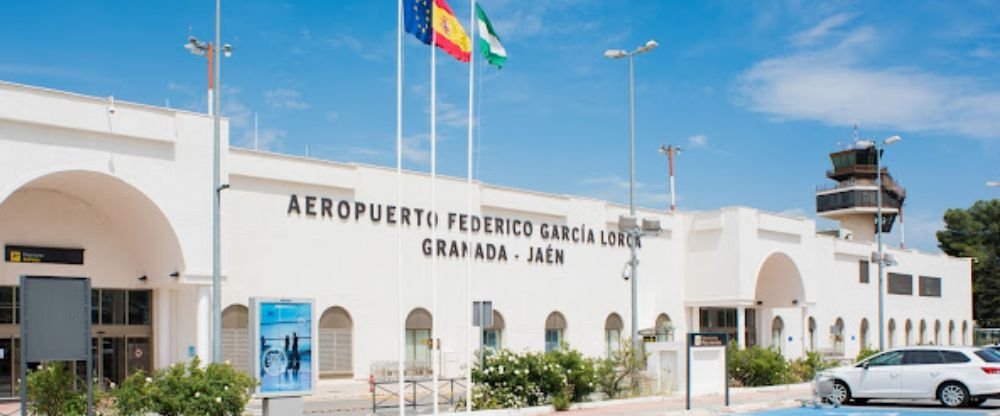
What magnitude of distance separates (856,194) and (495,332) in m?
39.4

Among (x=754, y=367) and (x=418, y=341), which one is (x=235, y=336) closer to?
(x=418, y=341)

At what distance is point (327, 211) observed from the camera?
3416cm

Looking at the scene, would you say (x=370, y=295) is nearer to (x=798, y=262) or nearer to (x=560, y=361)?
(x=560, y=361)

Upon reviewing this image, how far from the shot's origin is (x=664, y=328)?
47875 mm

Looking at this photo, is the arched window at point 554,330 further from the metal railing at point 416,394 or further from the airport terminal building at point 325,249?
the metal railing at point 416,394

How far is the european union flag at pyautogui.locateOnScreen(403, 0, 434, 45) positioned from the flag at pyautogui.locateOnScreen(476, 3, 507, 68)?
1707 millimetres

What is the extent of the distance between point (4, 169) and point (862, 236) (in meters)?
59.2

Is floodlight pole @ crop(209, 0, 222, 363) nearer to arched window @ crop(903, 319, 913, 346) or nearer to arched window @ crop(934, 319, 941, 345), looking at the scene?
arched window @ crop(903, 319, 913, 346)

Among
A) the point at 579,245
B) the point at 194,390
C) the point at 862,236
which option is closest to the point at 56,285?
the point at 194,390

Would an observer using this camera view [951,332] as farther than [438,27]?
Yes

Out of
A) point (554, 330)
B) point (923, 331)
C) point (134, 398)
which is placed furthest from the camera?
point (923, 331)

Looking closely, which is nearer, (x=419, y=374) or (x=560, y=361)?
(x=560, y=361)

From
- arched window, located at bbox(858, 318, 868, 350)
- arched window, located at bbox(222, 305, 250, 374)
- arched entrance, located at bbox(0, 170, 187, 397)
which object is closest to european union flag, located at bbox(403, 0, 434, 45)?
arched entrance, located at bbox(0, 170, 187, 397)

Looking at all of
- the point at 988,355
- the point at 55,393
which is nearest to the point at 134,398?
the point at 55,393
